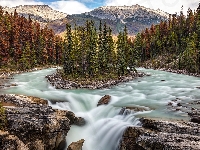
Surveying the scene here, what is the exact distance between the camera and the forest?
5438cm

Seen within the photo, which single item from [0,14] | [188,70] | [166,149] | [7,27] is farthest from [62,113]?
[0,14]

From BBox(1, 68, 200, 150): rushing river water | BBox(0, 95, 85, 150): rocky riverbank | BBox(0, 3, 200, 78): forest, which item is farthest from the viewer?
BBox(0, 3, 200, 78): forest

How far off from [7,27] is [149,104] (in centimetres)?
7074

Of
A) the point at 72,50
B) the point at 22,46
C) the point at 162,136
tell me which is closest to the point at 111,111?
the point at 162,136

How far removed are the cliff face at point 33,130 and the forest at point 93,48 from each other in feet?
103

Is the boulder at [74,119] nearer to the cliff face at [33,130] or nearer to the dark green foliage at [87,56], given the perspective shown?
the cliff face at [33,130]

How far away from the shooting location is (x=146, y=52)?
128 meters

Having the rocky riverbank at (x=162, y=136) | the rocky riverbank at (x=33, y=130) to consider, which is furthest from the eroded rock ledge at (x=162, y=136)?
the rocky riverbank at (x=33, y=130)

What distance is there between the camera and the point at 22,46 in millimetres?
85938

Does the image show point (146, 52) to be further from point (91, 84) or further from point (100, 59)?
point (91, 84)

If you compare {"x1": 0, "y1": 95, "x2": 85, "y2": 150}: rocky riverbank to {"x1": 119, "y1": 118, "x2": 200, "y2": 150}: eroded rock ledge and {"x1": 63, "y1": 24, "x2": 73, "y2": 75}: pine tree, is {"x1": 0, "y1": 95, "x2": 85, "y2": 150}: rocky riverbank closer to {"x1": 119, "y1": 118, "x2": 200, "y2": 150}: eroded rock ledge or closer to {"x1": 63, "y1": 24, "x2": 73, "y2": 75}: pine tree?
{"x1": 119, "y1": 118, "x2": 200, "y2": 150}: eroded rock ledge

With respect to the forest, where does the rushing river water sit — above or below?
below

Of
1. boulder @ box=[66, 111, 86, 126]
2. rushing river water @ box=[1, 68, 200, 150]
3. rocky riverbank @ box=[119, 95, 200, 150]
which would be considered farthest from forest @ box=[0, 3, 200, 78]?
rocky riverbank @ box=[119, 95, 200, 150]

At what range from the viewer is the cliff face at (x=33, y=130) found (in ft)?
56.2
